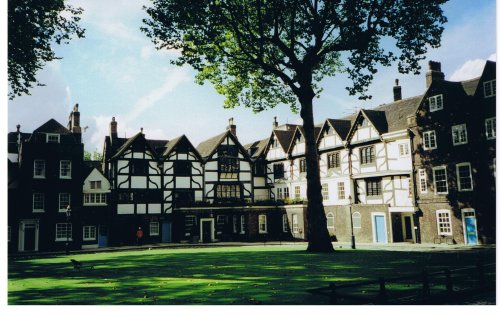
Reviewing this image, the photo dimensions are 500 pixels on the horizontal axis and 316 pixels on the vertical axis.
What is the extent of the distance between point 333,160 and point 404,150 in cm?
572

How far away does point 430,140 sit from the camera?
21031mm

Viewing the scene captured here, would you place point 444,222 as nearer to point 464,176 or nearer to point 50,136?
point 464,176

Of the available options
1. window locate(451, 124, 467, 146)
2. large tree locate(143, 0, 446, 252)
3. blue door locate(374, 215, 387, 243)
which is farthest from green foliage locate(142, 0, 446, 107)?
blue door locate(374, 215, 387, 243)

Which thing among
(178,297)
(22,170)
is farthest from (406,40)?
(22,170)

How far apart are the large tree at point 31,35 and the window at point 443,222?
59.6 ft

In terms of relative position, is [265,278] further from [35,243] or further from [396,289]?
[35,243]

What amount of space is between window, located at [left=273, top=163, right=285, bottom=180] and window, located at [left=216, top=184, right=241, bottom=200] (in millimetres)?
3165

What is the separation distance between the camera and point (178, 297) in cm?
808

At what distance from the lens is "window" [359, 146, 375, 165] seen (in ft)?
81.9

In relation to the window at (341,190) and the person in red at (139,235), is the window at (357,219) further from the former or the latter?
the person in red at (139,235)

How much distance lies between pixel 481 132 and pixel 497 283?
11096mm

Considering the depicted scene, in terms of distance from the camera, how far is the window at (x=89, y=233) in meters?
27.0

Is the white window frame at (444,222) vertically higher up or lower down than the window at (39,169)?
lower down

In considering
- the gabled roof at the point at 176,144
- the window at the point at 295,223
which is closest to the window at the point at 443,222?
the window at the point at 295,223
